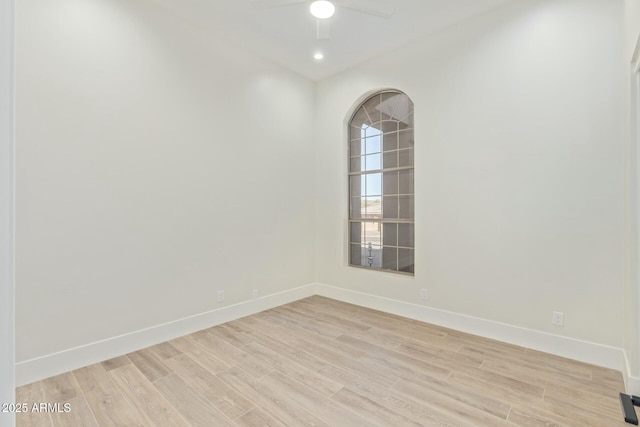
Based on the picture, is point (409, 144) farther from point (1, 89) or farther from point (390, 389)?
point (1, 89)

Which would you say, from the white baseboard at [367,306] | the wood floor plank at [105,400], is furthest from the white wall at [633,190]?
the wood floor plank at [105,400]

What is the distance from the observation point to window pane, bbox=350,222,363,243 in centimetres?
445

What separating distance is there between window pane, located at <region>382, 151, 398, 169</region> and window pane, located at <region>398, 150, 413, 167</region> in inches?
2.4

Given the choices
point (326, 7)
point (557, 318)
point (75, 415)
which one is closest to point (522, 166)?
point (557, 318)

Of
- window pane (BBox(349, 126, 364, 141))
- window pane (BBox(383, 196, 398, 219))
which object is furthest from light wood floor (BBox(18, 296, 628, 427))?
window pane (BBox(349, 126, 364, 141))

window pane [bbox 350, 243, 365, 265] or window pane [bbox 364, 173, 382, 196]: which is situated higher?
window pane [bbox 364, 173, 382, 196]

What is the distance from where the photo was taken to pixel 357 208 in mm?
4473

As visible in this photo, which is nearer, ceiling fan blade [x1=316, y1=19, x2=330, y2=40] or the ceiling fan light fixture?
the ceiling fan light fixture

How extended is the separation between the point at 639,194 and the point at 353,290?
305 cm

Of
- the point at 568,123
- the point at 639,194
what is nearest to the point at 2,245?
the point at 639,194

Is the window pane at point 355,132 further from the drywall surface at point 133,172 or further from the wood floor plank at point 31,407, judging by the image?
the wood floor plank at point 31,407

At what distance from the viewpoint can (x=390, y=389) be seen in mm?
2256

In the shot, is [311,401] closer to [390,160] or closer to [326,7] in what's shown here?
[390,160]

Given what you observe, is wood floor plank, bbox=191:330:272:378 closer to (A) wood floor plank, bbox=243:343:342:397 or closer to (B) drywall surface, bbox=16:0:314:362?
(A) wood floor plank, bbox=243:343:342:397
